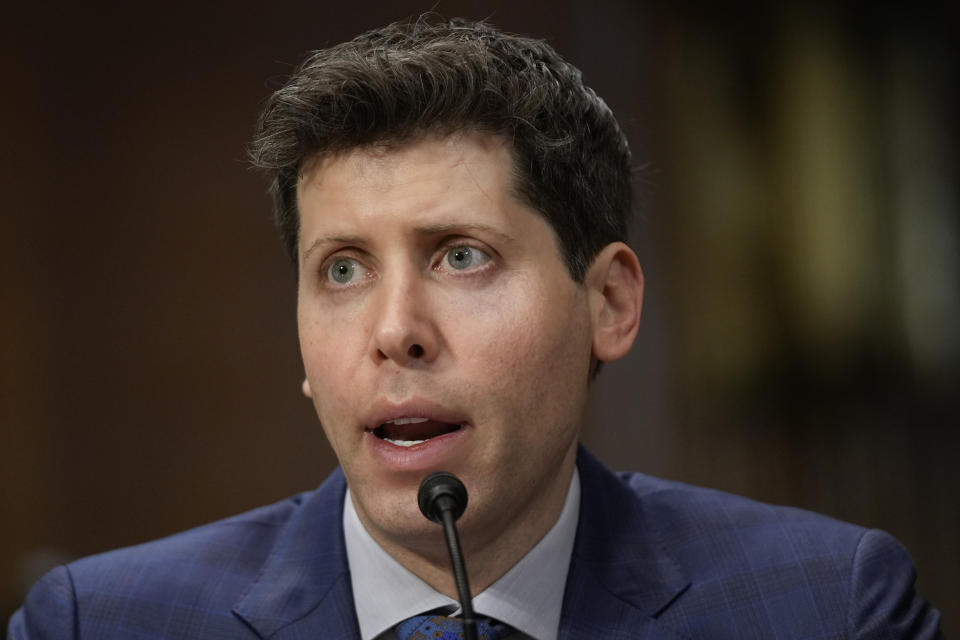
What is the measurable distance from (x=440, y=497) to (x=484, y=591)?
1.25ft

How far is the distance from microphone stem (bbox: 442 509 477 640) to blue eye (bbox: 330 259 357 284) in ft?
1.41

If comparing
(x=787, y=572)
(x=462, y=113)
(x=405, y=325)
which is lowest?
(x=787, y=572)

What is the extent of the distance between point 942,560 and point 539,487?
292cm

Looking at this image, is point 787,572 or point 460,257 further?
point 787,572

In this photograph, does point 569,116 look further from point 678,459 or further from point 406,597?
point 678,459

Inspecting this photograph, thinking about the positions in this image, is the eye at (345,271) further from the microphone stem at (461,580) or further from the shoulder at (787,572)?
the shoulder at (787,572)

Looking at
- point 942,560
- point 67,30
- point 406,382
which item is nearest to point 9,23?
point 67,30

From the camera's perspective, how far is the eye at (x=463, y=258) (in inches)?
63.1

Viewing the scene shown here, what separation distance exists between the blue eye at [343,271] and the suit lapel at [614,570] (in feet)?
1.85

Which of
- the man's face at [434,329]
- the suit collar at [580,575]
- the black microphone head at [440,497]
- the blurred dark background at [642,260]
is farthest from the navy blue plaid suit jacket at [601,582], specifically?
the blurred dark background at [642,260]

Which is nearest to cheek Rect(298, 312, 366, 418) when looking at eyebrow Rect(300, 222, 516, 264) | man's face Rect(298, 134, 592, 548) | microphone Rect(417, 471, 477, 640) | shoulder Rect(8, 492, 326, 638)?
man's face Rect(298, 134, 592, 548)

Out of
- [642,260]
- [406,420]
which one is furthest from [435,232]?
[642,260]

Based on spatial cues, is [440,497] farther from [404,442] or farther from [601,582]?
[601,582]

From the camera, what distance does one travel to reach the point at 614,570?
1823mm
